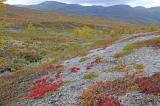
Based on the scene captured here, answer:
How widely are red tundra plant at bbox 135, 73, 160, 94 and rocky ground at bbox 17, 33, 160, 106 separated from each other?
684 mm

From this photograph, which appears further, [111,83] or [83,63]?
[83,63]

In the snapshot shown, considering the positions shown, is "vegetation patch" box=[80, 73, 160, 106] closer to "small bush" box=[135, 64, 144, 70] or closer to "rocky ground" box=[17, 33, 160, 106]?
"rocky ground" box=[17, 33, 160, 106]

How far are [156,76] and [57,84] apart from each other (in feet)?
33.1

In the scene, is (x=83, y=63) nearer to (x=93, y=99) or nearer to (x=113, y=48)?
(x=113, y=48)

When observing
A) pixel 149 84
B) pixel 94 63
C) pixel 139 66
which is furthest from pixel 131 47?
pixel 149 84

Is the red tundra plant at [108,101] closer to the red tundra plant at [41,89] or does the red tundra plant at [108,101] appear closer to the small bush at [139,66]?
the red tundra plant at [41,89]

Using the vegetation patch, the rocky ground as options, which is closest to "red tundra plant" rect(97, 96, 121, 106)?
the vegetation patch

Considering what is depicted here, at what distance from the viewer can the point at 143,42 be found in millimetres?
49188

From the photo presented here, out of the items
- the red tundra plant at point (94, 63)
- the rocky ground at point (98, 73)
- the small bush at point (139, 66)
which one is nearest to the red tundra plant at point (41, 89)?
the rocky ground at point (98, 73)

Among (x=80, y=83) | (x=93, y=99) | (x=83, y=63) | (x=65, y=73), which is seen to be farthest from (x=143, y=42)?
(x=93, y=99)

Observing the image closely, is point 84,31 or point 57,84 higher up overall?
point 57,84

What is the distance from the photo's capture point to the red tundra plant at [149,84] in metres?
28.4

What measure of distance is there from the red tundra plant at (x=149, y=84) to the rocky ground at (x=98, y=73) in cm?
68

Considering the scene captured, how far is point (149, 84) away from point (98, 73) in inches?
339
